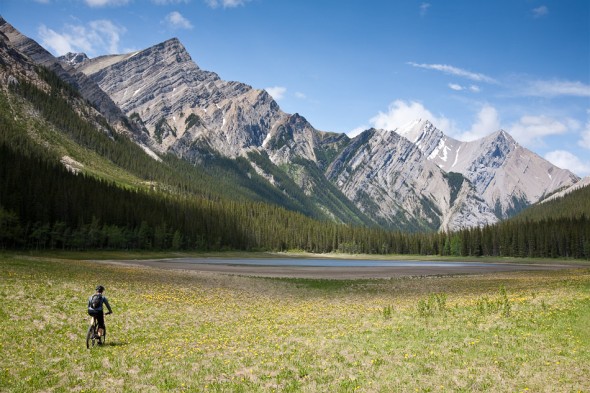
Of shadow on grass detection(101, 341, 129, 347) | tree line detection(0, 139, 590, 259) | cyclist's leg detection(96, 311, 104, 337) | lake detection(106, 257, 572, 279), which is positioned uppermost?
tree line detection(0, 139, 590, 259)

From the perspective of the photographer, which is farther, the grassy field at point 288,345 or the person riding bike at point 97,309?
the person riding bike at point 97,309

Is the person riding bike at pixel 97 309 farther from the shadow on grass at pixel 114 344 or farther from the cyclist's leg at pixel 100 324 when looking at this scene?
the shadow on grass at pixel 114 344

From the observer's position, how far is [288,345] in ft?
72.7

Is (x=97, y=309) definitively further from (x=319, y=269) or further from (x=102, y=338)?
(x=319, y=269)

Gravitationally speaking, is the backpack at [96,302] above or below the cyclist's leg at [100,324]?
above

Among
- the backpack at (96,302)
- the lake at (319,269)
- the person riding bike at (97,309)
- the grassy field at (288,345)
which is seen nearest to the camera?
the grassy field at (288,345)

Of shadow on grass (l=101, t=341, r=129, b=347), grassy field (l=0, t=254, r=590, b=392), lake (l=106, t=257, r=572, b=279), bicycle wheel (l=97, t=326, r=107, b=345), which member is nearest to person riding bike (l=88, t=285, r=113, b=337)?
bicycle wheel (l=97, t=326, r=107, b=345)

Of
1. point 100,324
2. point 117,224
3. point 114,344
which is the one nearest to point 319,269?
point 114,344

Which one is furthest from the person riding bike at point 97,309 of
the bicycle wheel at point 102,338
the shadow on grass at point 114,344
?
the shadow on grass at point 114,344

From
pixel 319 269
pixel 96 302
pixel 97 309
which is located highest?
pixel 96 302

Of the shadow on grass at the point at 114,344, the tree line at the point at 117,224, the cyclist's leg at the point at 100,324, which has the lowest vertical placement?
the shadow on grass at the point at 114,344

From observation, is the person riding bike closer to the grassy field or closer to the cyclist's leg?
the cyclist's leg

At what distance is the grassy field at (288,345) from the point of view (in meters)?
16.0

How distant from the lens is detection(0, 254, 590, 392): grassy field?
1603 centimetres
